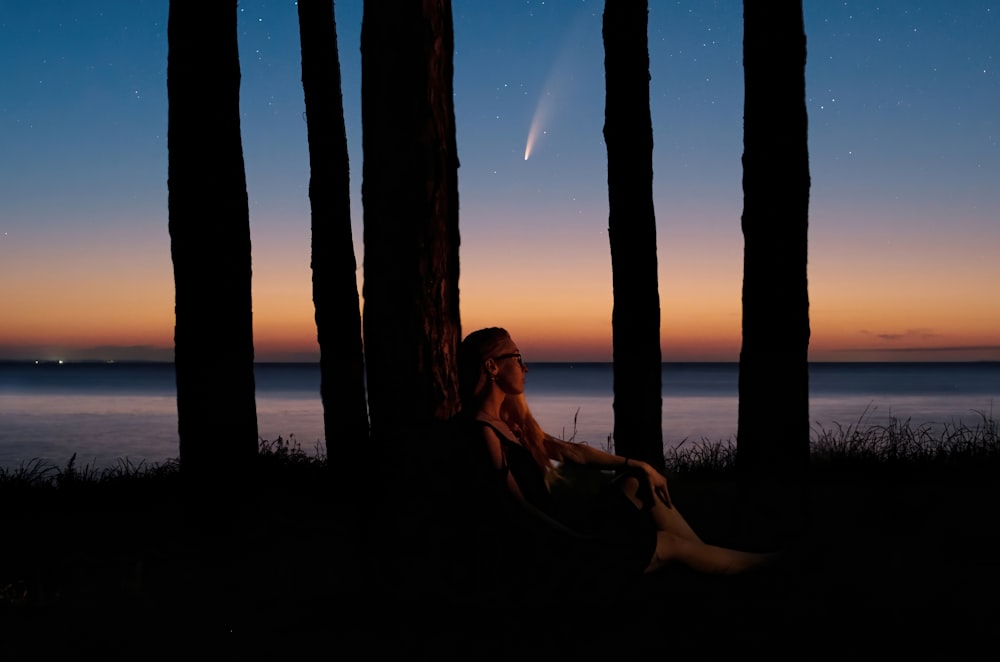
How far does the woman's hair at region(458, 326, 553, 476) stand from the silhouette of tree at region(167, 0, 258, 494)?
261 cm

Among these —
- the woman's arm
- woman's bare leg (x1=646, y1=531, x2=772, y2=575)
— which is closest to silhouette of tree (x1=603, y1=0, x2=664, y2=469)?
the woman's arm

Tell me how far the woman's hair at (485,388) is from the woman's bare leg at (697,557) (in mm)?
732

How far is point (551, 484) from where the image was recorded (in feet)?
16.4

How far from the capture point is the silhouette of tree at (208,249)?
6.79 meters

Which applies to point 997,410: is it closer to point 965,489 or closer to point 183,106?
point 965,489

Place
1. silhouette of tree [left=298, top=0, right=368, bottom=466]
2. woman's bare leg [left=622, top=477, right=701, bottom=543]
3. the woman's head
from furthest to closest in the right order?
→ silhouette of tree [left=298, top=0, right=368, bottom=466], the woman's head, woman's bare leg [left=622, top=477, right=701, bottom=543]

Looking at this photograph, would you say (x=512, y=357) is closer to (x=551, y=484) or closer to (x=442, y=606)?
(x=551, y=484)

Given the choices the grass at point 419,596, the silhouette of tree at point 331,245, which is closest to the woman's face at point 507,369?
the grass at point 419,596

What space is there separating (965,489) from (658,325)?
3.54m

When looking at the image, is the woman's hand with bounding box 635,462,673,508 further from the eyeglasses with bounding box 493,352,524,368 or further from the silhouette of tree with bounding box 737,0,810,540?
the silhouette of tree with bounding box 737,0,810,540

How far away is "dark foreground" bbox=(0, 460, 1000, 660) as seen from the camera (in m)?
4.62

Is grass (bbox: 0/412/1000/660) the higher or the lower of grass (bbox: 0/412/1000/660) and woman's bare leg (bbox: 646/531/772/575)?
the lower

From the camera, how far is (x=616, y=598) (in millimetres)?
4711

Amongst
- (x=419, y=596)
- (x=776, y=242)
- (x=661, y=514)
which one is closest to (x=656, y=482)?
(x=661, y=514)
